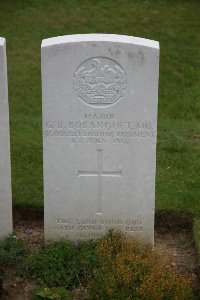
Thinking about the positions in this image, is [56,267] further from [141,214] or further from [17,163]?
[17,163]

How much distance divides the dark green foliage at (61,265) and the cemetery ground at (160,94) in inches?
7.8

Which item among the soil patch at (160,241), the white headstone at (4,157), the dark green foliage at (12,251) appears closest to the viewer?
the soil patch at (160,241)

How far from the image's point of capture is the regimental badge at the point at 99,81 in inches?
223

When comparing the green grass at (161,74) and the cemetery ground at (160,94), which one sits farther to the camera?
the green grass at (161,74)

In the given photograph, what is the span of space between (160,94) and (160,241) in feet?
13.6

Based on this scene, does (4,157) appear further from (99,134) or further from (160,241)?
(160,241)

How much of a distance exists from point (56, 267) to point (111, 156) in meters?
1.11

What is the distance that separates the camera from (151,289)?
16.9 ft

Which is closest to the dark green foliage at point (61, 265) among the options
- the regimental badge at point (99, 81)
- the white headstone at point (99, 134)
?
the white headstone at point (99, 134)

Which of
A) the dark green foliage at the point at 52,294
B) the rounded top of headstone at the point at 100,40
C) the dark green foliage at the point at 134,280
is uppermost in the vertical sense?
the rounded top of headstone at the point at 100,40

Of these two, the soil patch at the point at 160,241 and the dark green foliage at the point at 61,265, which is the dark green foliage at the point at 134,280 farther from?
the soil patch at the point at 160,241

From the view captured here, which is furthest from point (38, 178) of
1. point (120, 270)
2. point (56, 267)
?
point (120, 270)

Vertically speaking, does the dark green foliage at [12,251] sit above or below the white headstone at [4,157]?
below

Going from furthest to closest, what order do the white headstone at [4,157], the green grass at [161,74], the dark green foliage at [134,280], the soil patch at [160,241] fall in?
1. the green grass at [161,74]
2. the white headstone at [4,157]
3. the soil patch at [160,241]
4. the dark green foliage at [134,280]
